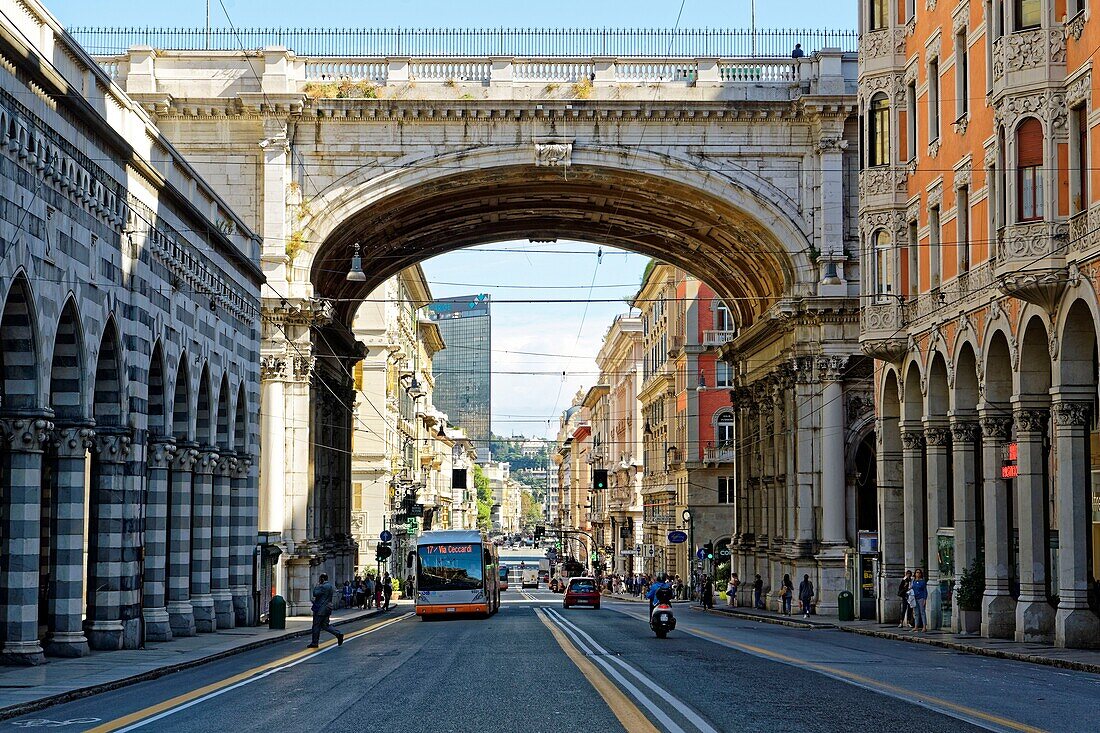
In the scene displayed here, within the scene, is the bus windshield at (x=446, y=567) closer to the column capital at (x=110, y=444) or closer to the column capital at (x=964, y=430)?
the column capital at (x=964, y=430)

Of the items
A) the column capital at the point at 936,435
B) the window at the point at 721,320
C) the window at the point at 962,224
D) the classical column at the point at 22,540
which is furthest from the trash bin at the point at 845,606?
the window at the point at 721,320

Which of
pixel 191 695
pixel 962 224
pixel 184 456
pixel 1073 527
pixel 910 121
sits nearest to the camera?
pixel 191 695

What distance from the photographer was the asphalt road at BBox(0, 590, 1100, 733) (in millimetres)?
14867

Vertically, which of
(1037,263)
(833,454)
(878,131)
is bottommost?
(833,454)

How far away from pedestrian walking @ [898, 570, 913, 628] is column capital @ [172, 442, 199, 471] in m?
18.1

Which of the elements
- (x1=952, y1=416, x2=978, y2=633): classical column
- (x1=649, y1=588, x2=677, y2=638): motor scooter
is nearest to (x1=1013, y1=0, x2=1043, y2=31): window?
(x1=952, y1=416, x2=978, y2=633): classical column

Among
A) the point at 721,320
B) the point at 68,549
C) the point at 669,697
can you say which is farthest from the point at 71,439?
the point at 721,320

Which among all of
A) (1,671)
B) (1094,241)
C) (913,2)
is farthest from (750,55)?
(1,671)

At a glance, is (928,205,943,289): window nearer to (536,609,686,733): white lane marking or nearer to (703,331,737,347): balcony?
(536,609,686,733): white lane marking

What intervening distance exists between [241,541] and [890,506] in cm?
1822

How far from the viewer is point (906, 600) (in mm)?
40531

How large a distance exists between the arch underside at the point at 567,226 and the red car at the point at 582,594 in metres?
13.7

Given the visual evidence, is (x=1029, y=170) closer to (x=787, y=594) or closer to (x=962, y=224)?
(x=962, y=224)

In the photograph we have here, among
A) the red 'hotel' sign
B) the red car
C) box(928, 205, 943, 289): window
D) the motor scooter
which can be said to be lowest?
the red car
